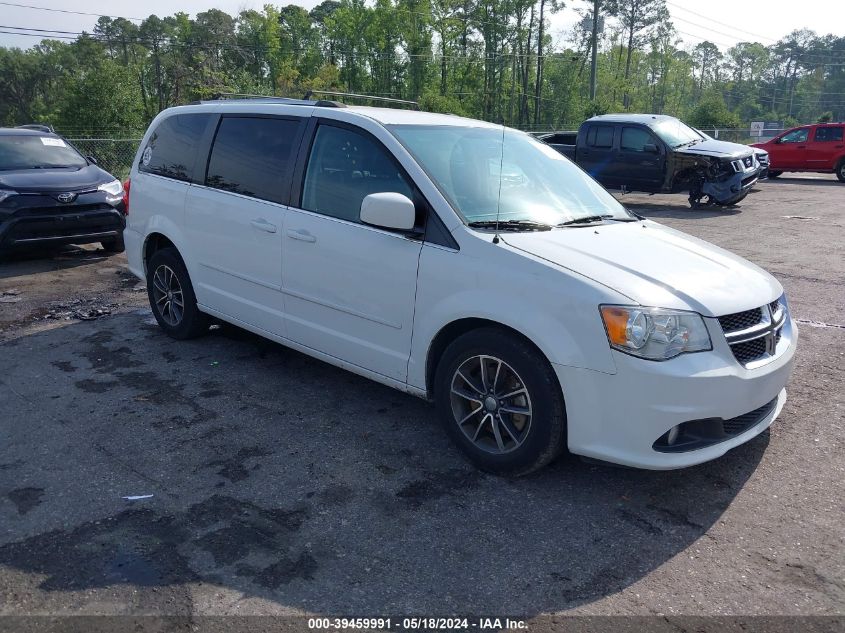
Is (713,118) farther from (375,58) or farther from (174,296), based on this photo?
(174,296)

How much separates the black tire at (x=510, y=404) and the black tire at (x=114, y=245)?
24.3ft

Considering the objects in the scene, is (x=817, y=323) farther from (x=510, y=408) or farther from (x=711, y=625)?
(x=711, y=625)

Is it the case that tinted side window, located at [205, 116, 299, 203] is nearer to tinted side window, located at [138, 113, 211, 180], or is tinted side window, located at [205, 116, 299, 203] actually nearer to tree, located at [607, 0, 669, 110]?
tinted side window, located at [138, 113, 211, 180]

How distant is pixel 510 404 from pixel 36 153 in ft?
29.9

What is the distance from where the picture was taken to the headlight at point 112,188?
983 centimetres

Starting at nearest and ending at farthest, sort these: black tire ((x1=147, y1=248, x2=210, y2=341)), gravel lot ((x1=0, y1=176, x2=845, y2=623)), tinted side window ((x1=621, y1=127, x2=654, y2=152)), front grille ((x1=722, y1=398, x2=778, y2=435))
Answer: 1. gravel lot ((x1=0, y1=176, x2=845, y2=623))
2. front grille ((x1=722, y1=398, x2=778, y2=435))
3. black tire ((x1=147, y1=248, x2=210, y2=341))
4. tinted side window ((x1=621, y1=127, x2=654, y2=152))

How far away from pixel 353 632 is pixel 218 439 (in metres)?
1.95

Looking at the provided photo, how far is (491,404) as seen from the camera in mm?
3842

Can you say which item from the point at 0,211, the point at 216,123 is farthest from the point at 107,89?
the point at 216,123

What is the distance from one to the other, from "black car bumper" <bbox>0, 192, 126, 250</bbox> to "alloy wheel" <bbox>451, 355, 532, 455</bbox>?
7.29 metres

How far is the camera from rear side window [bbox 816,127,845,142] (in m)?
22.4

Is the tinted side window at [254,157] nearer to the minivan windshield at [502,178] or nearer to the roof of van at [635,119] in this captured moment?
the minivan windshield at [502,178]

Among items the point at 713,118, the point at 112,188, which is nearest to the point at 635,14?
the point at 713,118

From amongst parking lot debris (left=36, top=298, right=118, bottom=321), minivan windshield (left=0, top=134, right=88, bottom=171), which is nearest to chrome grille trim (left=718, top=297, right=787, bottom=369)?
parking lot debris (left=36, top=298, right=118, bottom=321)
